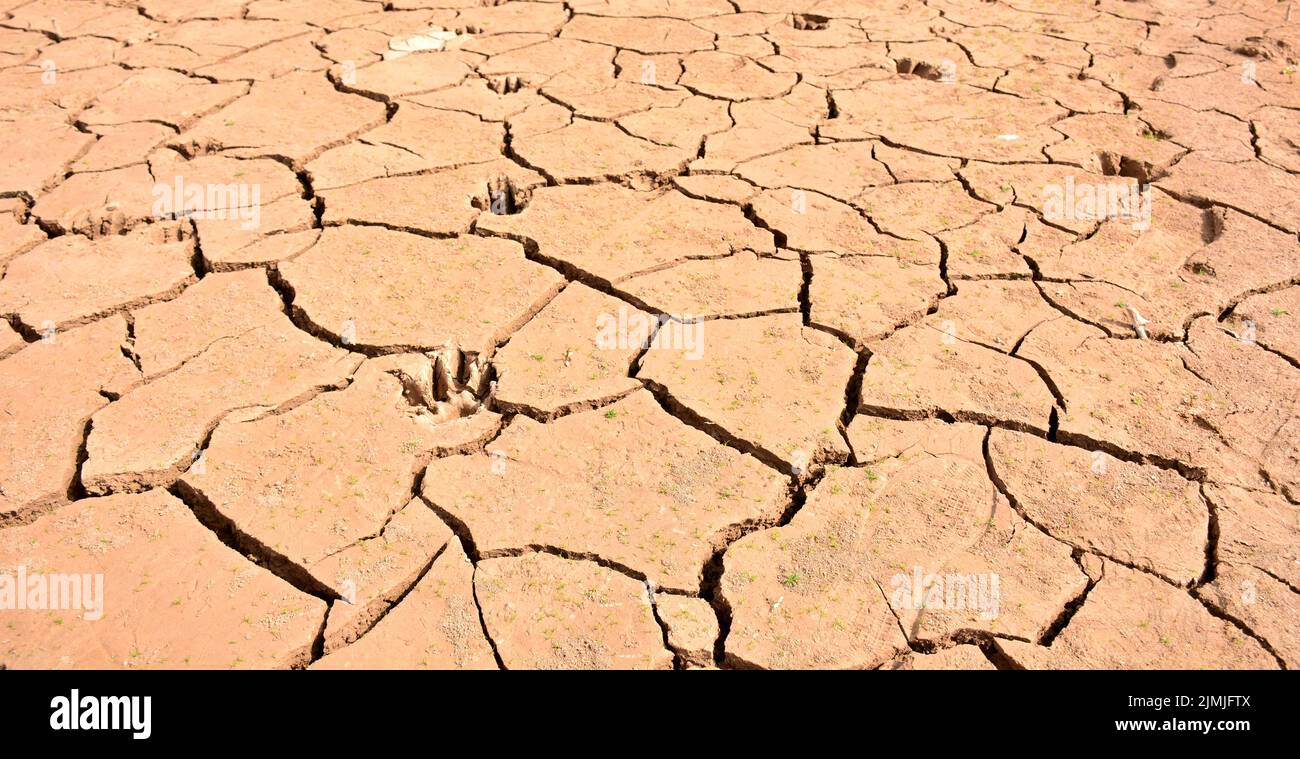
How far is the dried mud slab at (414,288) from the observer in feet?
9.12

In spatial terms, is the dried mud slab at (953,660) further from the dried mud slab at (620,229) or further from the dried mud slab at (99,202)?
the dried mud slab at (99,202)

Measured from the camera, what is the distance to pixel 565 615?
1999 millimetres

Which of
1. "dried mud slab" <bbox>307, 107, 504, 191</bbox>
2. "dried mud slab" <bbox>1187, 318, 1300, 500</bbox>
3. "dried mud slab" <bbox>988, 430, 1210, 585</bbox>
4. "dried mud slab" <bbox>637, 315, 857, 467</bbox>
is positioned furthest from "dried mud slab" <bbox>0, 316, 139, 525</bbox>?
"dried mud slab" <bbox>1187, 318, 1300, 500</bbox>

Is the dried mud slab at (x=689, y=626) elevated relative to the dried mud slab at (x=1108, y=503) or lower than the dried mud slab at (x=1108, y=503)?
lower

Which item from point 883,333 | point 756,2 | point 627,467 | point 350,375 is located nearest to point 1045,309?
point 883,333

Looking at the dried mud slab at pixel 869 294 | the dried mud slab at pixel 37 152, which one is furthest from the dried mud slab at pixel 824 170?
the dried mud slab at pixel 37 152

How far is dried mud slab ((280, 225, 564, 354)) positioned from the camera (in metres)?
2.78

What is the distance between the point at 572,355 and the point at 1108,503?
1444 mm

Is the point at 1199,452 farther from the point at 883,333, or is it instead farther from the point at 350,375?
the point at 350,375

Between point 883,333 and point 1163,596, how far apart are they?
1.05 metres

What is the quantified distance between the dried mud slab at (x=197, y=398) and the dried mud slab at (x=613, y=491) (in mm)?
571

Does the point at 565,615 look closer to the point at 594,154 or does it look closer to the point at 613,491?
the point at 613,491
